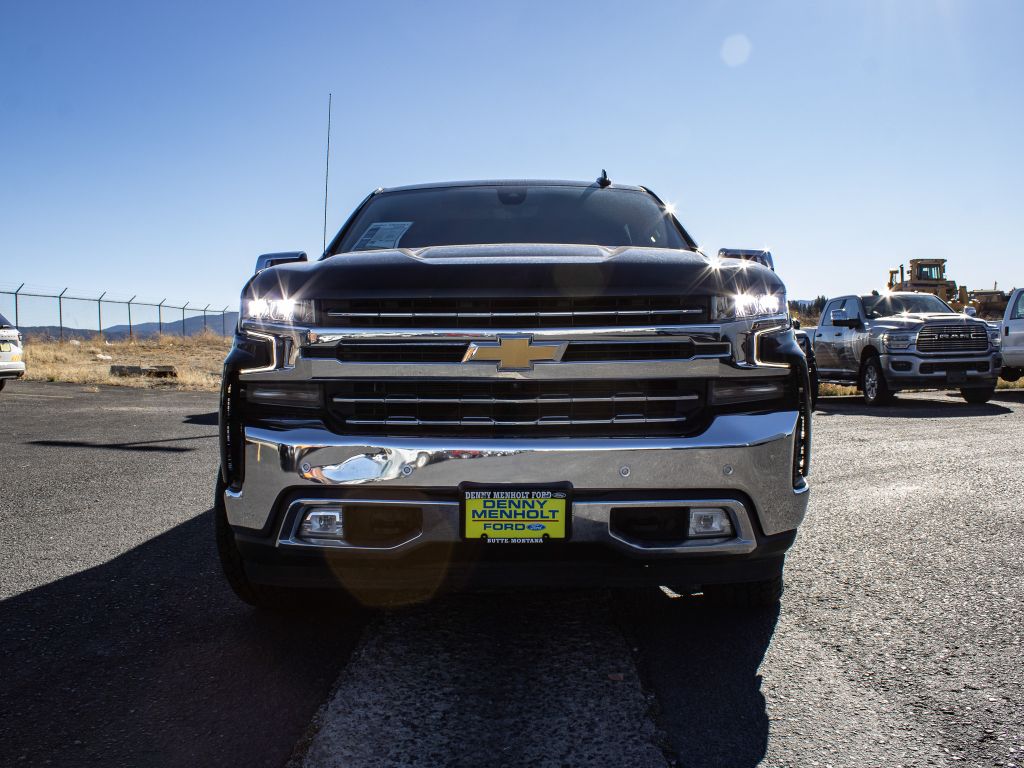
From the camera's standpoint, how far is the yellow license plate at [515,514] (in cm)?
266

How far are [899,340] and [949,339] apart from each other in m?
0.73

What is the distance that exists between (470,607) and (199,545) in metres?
1.84

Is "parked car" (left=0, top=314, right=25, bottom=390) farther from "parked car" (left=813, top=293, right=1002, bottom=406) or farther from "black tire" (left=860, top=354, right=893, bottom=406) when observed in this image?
"black tire" (left=860, top=354, right=893, bottom=406)

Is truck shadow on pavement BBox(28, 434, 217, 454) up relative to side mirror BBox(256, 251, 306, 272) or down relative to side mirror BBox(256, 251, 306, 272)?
down

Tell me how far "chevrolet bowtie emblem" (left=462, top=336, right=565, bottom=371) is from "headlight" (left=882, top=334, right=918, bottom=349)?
11.8 metres

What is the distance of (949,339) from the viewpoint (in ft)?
42.5

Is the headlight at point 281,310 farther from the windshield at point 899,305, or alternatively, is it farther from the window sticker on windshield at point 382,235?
the windshield at point 899,305

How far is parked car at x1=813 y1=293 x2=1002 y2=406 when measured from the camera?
12.9m

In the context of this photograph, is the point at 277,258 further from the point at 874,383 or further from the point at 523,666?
the point at 874,383

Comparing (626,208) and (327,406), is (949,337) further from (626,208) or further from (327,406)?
(327,406)

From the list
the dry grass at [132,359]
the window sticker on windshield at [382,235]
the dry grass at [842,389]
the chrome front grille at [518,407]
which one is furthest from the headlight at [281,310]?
the dry grass at [132,359]

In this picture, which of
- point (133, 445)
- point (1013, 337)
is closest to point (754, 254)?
point (133, 445)

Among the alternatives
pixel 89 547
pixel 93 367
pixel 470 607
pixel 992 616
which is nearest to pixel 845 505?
pixel 992 616

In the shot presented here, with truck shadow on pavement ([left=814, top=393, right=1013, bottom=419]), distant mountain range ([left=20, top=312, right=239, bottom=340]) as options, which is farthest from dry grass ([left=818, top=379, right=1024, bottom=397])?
distant mountain range ([left=20, top=312, right=239, bottom=340])
